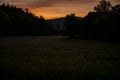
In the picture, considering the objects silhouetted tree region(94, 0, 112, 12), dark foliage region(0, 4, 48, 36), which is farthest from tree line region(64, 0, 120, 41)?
dark foliage region(0, 4, 48, 36)

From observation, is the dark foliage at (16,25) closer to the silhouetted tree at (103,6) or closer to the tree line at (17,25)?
the tree line at (17,25)

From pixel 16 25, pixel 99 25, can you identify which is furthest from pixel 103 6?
pixel 16 25

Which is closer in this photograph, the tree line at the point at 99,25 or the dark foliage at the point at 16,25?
the tree line at the point at 99,25

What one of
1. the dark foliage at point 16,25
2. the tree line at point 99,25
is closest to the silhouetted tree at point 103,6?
the tree line at point 99,25

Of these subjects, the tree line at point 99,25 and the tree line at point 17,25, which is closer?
the tree line at point 99,25

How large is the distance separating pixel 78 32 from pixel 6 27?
39.1 m

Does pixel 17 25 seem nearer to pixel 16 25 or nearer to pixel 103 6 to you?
pixel 16 25

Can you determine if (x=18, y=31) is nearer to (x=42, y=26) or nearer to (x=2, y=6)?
(x=42, y=26)

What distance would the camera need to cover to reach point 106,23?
64.1 metres

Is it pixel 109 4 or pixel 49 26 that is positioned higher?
pixel 109 4

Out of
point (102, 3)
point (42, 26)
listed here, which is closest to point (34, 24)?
point (42, 26)

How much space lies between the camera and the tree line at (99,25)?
59.5 metres

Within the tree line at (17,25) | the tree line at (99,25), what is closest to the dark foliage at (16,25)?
the tree line at (17,25)

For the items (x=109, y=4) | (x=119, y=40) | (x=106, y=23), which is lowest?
(x=119, y=40)
